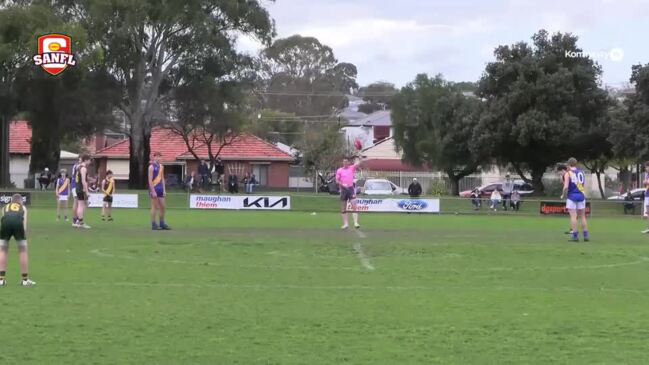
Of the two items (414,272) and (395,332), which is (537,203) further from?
(395,332)

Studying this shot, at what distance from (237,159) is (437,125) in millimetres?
20693

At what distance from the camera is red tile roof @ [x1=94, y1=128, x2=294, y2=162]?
71312 millimetres

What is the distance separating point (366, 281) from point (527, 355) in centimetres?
494

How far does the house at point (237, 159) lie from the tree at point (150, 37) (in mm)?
15794

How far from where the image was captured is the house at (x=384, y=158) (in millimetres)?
82156

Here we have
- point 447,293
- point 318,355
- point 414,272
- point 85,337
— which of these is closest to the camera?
point 318,355

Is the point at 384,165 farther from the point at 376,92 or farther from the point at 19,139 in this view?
the point at 376,92

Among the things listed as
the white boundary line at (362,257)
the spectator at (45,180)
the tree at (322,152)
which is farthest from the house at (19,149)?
the white boundary line at (362,257)

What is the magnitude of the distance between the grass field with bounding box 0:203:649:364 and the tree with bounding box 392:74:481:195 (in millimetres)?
33642

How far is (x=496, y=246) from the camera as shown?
60.6ft

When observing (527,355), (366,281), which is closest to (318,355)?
(527,355)

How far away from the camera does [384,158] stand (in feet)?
289

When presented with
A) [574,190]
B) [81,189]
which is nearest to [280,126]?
[81,189]

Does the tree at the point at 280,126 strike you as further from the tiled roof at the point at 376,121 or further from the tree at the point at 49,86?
the tree at the point at 49,86
